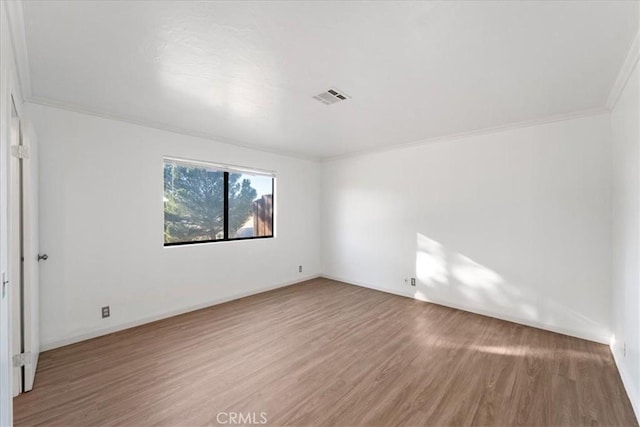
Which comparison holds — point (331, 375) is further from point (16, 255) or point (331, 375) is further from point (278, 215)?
point (278, 215)

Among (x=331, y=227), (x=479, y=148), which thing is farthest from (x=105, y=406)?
(x=479, y=148)

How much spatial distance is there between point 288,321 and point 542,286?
3.12 meters

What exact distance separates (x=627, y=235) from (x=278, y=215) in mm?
4305

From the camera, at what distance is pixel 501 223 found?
361 centimetres

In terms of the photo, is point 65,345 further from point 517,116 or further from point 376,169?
point 517,116

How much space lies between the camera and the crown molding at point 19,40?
150 centimetres

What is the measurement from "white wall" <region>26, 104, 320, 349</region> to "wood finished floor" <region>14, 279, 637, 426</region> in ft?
1.09

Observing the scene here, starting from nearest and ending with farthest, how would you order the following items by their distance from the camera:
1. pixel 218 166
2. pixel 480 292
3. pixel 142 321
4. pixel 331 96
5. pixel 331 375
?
pixel 331 375
pixel 331 96
pixel 142 321
pixel 480 292
pixel 218 166

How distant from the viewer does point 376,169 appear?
491 centimetres

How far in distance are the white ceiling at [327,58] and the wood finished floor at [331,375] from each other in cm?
252

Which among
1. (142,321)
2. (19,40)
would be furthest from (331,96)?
(142,321)

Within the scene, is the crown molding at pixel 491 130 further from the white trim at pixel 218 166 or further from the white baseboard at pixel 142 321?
the white baseboard at pixel 142 321

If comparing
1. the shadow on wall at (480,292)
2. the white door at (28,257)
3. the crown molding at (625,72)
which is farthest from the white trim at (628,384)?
the white door at (28,257)

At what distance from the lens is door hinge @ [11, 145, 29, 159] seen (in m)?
2.06
